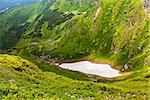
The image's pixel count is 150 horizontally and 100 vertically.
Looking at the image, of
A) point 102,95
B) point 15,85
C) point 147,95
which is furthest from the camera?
point 147,95

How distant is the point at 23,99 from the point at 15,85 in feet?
48.1

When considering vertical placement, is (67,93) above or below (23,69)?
below

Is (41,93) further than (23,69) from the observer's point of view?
No

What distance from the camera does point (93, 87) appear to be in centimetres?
14300

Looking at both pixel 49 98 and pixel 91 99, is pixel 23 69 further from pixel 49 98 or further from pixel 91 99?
pixel 49 98

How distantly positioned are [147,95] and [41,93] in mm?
48129

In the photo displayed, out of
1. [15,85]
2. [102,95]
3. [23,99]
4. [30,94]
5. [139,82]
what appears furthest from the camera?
[139,82]

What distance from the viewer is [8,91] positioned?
9112 cm

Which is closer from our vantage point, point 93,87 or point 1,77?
point 1,77

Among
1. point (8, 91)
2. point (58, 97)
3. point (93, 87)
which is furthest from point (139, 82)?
point (8, 91)

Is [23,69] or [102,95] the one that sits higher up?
[23,69]

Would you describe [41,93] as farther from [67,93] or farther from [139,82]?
[139,82]

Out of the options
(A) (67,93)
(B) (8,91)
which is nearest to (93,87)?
(A) (67,93)

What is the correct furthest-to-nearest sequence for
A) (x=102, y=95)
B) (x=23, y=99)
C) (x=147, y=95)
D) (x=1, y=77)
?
(x=147, y=95), (x=102, y=95), (x=1, y=77), (x=23, y=99)
